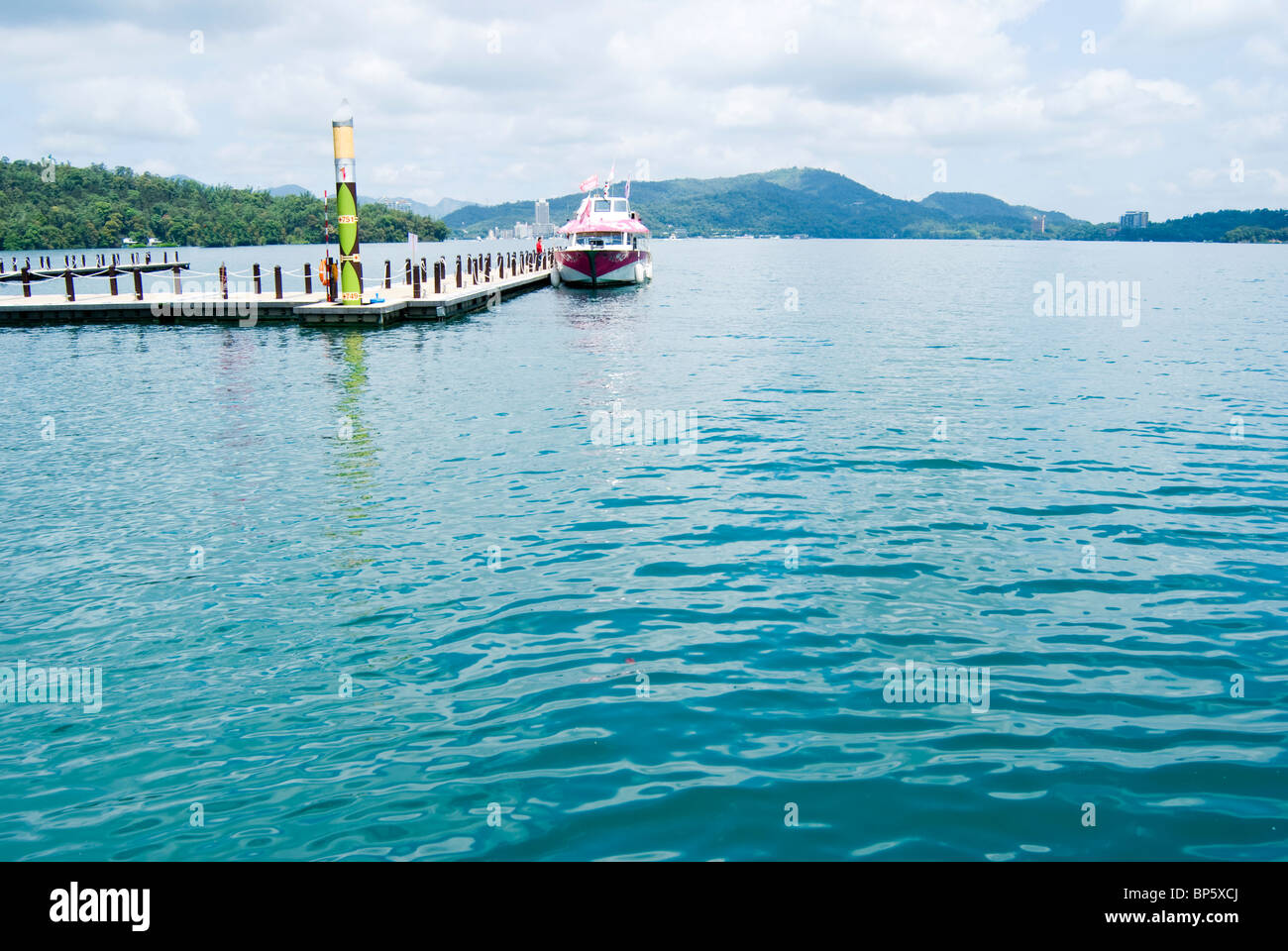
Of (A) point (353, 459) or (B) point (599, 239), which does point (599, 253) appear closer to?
(B) point (599, 239)

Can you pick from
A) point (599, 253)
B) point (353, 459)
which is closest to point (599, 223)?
point (599, 253)

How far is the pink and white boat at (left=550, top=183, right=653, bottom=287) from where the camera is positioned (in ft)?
197

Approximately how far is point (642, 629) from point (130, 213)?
577 feet

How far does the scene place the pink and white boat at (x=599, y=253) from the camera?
60156 millimetres

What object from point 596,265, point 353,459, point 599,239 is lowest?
point 353,459

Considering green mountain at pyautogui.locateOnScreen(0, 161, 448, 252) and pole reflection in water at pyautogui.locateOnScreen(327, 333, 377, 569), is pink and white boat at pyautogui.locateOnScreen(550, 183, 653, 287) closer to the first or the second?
pole reflection in water at pyautogui.locateOnScreen(327, 333, 377, 569)

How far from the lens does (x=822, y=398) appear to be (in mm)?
21766

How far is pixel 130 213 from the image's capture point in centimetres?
15788

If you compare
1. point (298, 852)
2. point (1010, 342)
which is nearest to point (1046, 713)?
point (298, 852)

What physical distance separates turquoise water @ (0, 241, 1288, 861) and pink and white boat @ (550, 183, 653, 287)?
41.0 meters

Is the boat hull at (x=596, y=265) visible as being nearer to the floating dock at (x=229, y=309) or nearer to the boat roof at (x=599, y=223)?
the boat roof at (x=599, y=223)

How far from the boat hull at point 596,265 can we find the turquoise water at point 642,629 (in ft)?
134

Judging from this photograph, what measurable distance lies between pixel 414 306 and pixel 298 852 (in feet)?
116

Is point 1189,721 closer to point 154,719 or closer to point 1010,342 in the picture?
point 154,719
